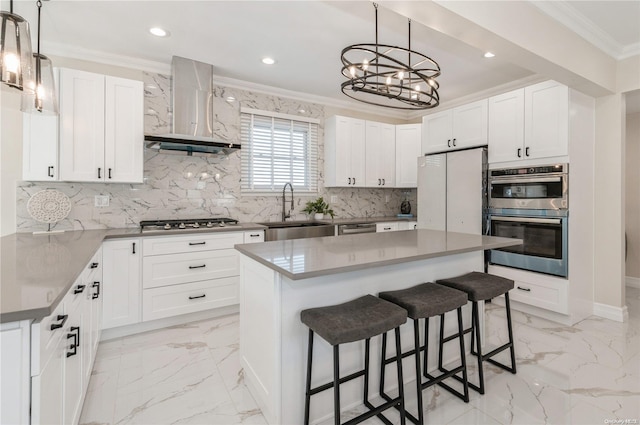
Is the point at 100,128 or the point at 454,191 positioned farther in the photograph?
the point at 454,191

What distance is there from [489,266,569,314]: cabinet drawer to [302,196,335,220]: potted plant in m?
2.32

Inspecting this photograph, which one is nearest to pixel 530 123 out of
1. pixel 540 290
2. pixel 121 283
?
pixel 540 290

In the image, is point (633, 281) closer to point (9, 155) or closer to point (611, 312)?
point (611, 312)

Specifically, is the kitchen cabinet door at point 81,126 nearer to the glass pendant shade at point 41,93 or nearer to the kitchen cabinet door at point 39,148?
the kitchen cabinet door at point 39,148

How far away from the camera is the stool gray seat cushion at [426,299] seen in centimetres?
177

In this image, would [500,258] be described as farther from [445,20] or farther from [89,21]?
[89,21]

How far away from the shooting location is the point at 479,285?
2.14 m

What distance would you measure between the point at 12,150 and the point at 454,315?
4028 millimetres

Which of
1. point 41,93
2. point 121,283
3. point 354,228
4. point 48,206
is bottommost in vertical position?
point 121,283

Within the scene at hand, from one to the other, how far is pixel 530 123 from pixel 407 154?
6.31 ft

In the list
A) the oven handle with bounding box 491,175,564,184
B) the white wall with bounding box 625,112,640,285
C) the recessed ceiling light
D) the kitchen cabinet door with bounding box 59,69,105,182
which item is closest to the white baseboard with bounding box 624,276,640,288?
the white wall with bounding box 625,112,640,285

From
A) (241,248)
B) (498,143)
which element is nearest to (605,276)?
(498,143)

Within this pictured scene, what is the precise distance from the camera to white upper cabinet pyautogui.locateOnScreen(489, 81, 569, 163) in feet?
10.2

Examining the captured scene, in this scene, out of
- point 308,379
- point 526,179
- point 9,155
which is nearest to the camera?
point 308,379
